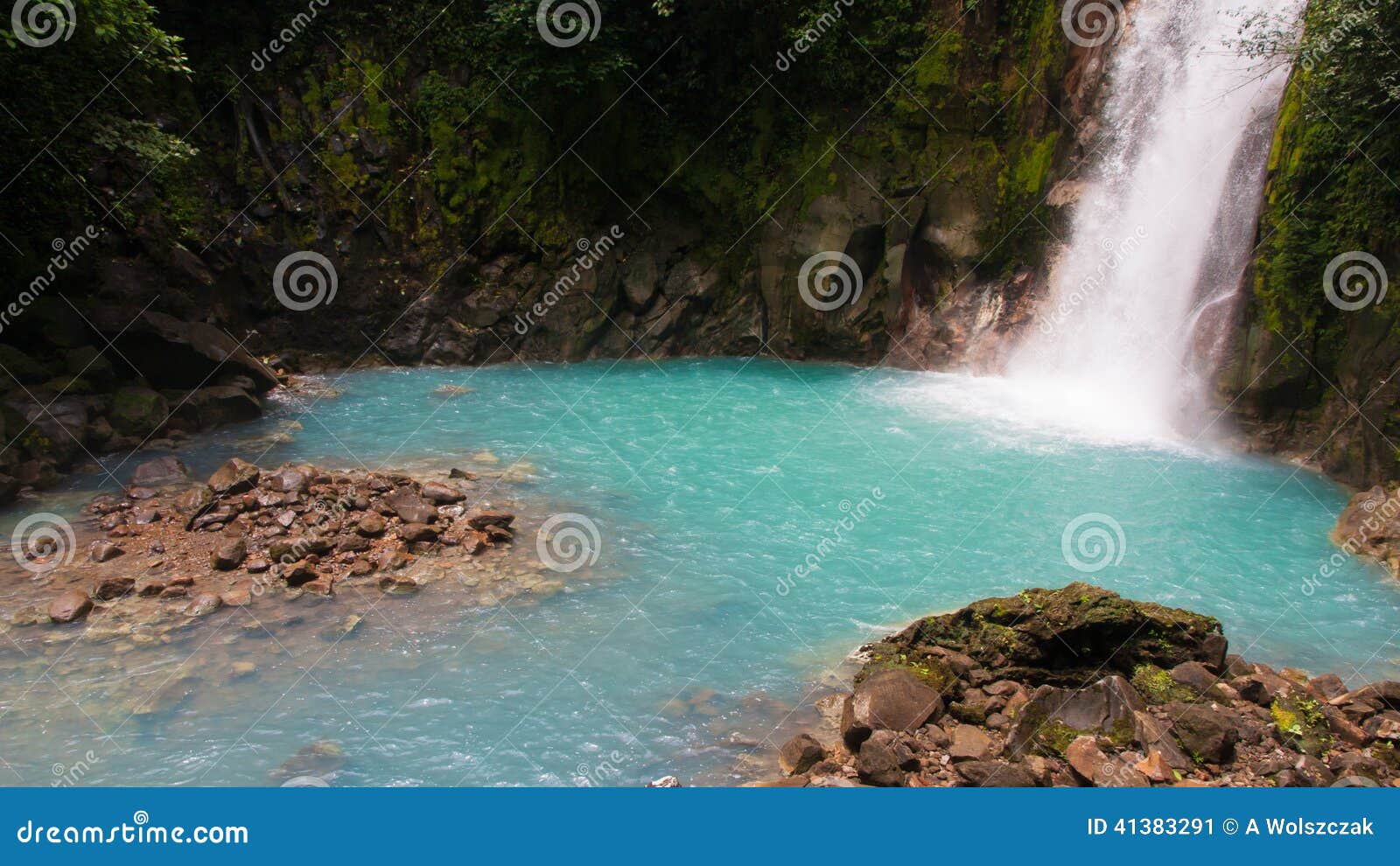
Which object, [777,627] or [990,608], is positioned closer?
[990,608]

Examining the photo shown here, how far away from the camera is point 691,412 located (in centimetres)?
1688

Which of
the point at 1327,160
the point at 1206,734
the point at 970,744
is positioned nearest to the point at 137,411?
the point at 970,744

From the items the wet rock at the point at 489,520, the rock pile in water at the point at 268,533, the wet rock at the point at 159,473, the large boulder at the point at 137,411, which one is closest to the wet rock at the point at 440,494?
the rock pile in water at the point at 268,533

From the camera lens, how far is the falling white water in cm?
1538

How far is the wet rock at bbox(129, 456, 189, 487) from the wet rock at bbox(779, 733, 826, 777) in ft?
30.9

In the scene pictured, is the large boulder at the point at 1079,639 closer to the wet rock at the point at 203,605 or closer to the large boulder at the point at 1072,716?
the large boulder at the point at 1072,716

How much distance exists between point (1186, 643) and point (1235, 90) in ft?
41.4

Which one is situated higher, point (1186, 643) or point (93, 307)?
point (1186, 643)

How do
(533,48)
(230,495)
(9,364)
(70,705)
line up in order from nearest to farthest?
1. (70,705)
2. (230,495)
3. (9,364)
4. (533,48)

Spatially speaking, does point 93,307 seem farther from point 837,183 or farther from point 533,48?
point 837,183

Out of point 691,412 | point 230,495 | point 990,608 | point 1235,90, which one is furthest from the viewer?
point 691,412

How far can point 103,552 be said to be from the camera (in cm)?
981

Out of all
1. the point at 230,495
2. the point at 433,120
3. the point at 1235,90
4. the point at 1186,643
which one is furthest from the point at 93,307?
the point at 1235,90

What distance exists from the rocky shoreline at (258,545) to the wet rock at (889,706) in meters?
3.80
